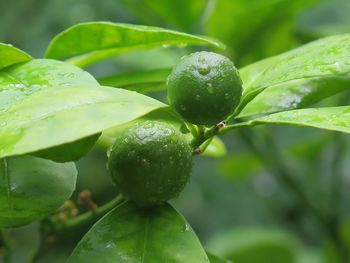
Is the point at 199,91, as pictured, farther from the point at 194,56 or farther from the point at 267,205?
the point at 267,205

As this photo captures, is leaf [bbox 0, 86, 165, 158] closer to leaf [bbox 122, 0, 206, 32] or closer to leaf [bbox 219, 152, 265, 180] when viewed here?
leaf [bbox 122, 0, 206, 32]

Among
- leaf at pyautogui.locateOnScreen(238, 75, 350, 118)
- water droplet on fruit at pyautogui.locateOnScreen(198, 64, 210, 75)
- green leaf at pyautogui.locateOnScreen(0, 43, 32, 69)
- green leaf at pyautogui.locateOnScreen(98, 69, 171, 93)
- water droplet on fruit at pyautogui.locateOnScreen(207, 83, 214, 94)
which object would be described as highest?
water droplet on fruit at pyautogui.locateOnScreen(198, 64, 210, 75)

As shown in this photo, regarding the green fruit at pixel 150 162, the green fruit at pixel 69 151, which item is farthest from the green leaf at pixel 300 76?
the green fruit at pixel 69 151

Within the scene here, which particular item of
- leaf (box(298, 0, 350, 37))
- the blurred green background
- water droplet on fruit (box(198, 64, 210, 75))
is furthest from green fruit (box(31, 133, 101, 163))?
leaf (box(298, 0, 350, 37))

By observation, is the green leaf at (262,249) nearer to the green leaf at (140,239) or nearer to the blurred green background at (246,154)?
the blurred green background at (246,154)

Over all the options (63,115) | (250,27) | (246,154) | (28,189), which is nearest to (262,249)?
(246,154)

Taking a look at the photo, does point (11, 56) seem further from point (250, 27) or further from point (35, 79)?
point (250, 27)

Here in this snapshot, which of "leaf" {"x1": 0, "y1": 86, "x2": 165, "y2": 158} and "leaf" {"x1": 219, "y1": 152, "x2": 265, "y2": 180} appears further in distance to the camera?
"leaf" {"x1": 219, "y1": 152, "x2": 265, "y2": 180}
